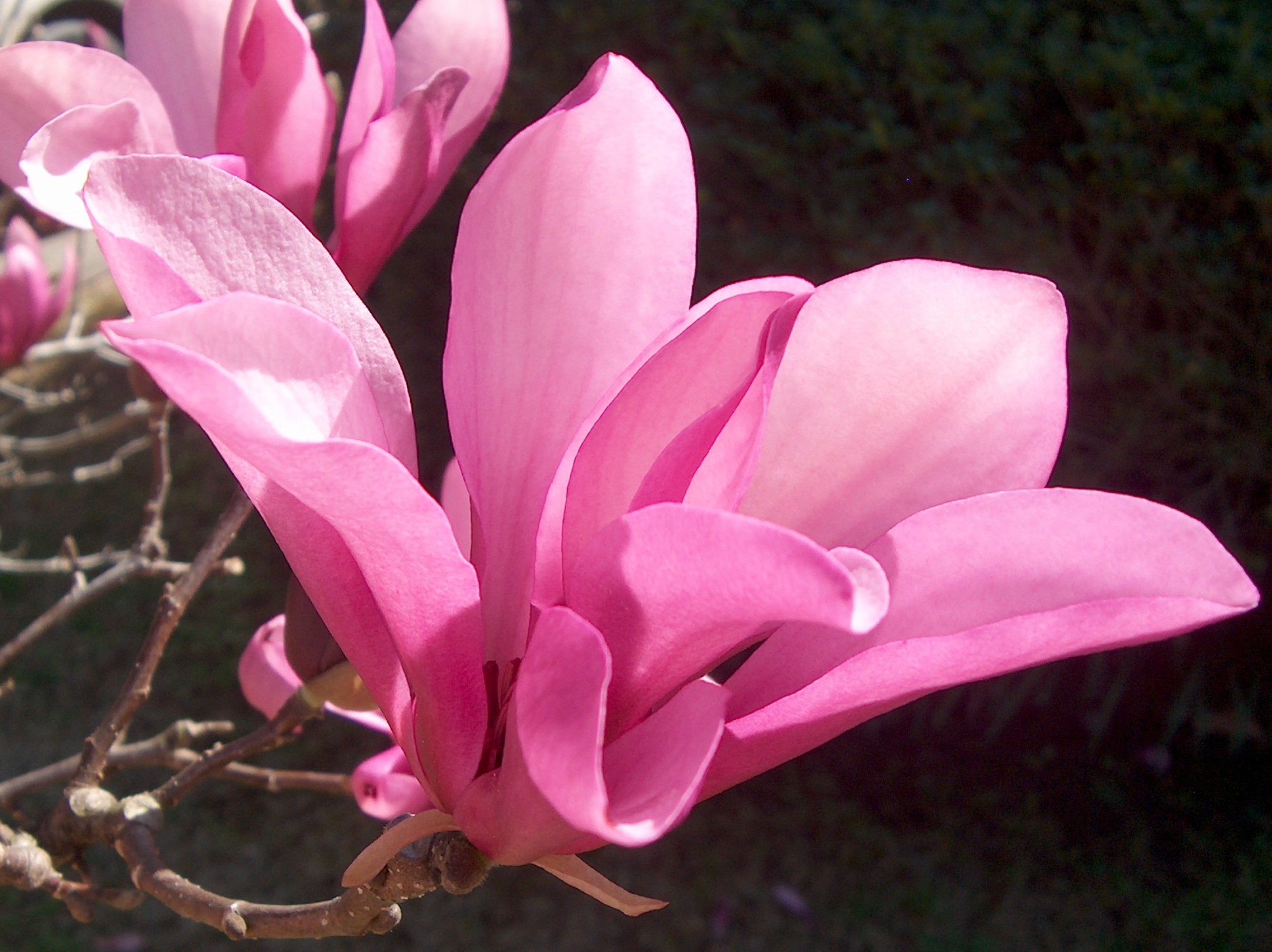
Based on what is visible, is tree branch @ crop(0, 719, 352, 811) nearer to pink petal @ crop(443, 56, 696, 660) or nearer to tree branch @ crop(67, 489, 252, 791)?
tree branch @ crop(67, 489, 252, 791)

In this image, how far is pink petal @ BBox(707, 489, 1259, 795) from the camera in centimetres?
34

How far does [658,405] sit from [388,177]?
0.70 ft

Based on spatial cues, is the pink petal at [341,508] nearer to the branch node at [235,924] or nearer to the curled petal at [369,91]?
the branch node at [235,924]

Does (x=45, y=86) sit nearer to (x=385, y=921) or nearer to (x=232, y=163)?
(x=232, y=163)

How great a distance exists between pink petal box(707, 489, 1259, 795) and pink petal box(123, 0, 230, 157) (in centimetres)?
44

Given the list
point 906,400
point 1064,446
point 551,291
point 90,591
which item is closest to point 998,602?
point 906,400

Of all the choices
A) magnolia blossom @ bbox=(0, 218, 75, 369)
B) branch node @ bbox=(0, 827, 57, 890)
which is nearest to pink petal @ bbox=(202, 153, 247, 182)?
branch node @ bbox=(0, 827, 57, 890)

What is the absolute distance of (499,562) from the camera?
0.43 meters

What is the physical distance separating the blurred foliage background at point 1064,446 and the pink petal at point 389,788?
83.9 inches

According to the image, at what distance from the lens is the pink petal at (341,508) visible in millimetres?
295

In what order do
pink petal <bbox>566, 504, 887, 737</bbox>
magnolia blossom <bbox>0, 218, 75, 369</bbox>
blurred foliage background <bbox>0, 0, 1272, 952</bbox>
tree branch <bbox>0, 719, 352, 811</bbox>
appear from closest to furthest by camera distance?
pink petal <bbox>566, 504, 887, 737</bbox> < tree branch <bbox>0, 719, 352, 811</bbox> < magnolia blossom <bbox>0, 218, 75, 369</bbox> < blurred foliage background <bbox>0, 0, 1272, 952</bbox>

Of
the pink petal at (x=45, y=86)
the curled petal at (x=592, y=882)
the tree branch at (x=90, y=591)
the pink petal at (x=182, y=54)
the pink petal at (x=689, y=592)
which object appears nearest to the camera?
the pink petal at (x=689, y=592)

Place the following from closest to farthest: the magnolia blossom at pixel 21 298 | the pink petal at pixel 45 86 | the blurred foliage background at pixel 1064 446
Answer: the pink petal at pixel 45 86 < the magnolia blossom at pixel 21 298 < the blurred foliage background at pixel 1064 446

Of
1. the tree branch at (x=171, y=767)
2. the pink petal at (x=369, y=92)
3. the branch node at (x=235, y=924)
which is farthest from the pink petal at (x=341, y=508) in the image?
the tree branch at (x=171, y=767)
